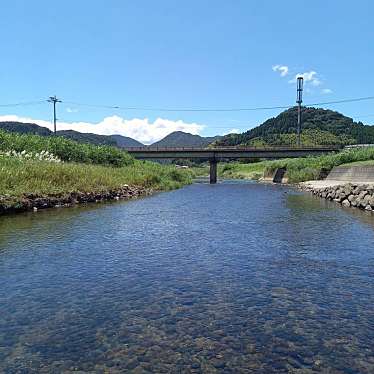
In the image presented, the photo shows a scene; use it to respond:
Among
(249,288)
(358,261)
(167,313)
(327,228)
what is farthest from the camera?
(327,228)

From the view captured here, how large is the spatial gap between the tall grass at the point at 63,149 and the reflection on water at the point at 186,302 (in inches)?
1367

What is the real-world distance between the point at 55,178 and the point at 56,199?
4.41m

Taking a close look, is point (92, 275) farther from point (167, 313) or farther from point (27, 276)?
point (167, 313)

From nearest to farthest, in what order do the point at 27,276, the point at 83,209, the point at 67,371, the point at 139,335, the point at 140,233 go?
the point at 67,371 < the point at 139,335 < the point at 27,276 < the point at 140,233 < the point at 83,209

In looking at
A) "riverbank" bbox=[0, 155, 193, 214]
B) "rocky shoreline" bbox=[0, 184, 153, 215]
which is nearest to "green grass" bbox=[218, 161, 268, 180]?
"riverbank" bbox=[0, 155, 193, 214]

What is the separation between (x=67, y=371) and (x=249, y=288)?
19.3 feet

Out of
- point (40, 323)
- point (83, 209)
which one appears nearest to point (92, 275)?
point (40, 323)

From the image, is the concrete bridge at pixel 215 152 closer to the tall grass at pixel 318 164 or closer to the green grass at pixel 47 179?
the tall grass at pixel 318 164

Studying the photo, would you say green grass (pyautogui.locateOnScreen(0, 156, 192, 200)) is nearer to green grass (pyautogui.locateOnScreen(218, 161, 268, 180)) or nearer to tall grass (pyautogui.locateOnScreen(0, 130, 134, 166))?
tall grass (pyautogui.locateOnScreen(0, 130, 134, 166))

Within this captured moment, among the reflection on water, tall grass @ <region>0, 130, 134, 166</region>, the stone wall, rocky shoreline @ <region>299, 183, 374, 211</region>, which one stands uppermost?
tall grass @ <region>0, 130, 134, 166</region>

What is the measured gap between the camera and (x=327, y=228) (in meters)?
21.9

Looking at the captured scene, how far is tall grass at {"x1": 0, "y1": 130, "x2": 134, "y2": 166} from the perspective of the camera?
51.5 meters

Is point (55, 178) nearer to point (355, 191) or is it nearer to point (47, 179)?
point (47, 179)

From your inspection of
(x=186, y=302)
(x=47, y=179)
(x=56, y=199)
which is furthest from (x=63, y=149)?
(x=186, y=302)
